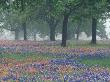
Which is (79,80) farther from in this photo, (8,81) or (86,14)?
(86,14)

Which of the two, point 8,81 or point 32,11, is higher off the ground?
point 32,11

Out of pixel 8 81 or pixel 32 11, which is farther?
pixel 32 11

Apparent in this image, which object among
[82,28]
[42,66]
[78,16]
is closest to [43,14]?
[78,16]

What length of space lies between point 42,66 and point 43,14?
154 feet

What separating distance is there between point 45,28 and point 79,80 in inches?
3695

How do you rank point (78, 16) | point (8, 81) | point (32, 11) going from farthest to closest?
point (32, 11) < point (78, 16) < point (8, 81)

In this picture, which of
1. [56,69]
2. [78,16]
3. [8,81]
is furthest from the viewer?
[78,16]

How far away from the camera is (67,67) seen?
17984 millimetres

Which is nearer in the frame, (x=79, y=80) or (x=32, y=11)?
(x=79, y=80)

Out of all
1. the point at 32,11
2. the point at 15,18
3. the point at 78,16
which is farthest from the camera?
the point at 15,18

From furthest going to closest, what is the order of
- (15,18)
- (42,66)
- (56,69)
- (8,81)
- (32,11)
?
(15,18) → (32,11) → (42,66) → (56,69) → (8,81)

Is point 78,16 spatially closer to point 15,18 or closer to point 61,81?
point 61,81

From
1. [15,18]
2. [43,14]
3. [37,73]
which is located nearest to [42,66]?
[37,73]

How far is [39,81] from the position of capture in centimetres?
1323
